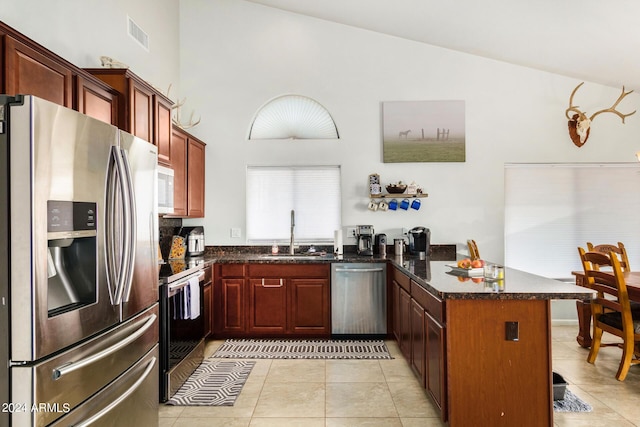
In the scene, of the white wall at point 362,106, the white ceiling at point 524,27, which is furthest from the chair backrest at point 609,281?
the white ceiling at point 524,27

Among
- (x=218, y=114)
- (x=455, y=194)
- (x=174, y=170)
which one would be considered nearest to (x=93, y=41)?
(x=174, y=170)

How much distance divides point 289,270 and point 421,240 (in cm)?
153

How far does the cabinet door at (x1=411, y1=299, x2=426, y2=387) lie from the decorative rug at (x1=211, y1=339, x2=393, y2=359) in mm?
722

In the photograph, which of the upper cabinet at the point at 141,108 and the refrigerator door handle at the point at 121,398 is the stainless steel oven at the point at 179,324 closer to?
the refrigerator door handle at the point at 121,398

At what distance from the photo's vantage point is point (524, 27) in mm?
3871

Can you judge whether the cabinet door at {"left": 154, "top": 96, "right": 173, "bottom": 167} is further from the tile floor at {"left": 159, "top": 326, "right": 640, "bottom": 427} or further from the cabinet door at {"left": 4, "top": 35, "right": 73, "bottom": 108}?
the tile floor at {"left": 159, "top": 326, "right": 640, "bottom": 427}

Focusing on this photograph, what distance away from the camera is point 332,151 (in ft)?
15.8

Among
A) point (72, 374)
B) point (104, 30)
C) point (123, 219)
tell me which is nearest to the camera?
point (72, 374)

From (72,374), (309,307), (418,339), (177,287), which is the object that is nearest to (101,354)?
(72,374)

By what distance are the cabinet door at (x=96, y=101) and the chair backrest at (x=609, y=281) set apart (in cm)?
384

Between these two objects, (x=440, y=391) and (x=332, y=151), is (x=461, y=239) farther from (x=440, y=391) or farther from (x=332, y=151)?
(x=440, y=391)

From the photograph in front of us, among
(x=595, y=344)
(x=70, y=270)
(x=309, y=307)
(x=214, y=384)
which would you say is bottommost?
(x=214, y=384)

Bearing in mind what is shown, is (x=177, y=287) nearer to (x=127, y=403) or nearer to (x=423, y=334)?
(x=127, y=403)

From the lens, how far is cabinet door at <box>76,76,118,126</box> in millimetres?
2299
